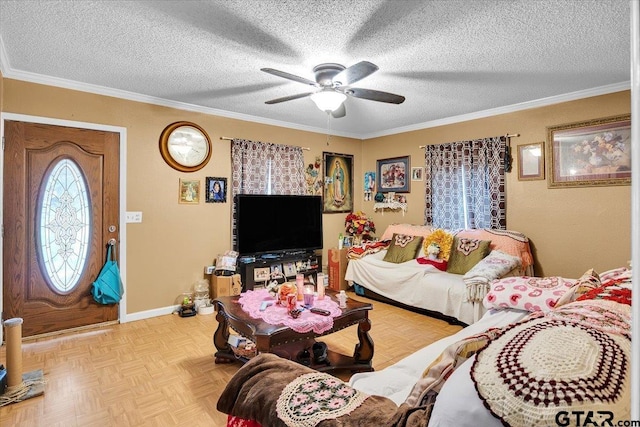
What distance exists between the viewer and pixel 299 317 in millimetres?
2416

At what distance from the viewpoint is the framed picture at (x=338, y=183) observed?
5.56 meters

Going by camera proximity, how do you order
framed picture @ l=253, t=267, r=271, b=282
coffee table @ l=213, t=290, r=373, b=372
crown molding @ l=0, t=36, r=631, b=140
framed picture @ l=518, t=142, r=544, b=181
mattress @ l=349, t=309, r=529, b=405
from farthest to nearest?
1. framed picture @ l=253, t=267, r=271, b=282
2. framed picture @ l=518, t=142, r=544, b=181
3. crown molding @ l=0, t=36, r=631, b=140
4. coffee table @ l=213, t=290, r=373, b=372
5. mattress @ l=349, t=309, r=529, b=405

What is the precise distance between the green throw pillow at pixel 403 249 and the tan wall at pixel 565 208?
1.18 metres

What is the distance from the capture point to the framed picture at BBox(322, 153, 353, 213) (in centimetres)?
556

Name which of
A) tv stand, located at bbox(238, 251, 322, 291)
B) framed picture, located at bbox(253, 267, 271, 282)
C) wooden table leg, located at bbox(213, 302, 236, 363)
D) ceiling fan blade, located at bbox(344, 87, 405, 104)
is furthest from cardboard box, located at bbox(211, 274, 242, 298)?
ceiling fan blade, located at bbox(344, 87, 405, 104)

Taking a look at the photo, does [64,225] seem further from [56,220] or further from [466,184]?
[466,184]

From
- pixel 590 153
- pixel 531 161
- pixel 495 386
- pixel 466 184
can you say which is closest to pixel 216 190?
pixel 466 184

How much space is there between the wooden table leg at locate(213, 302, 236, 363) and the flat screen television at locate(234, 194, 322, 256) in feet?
5.19

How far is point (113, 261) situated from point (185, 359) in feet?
4.87

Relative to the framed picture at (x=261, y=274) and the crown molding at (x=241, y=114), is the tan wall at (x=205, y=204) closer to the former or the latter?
the crown molding at (x=241, y=114)

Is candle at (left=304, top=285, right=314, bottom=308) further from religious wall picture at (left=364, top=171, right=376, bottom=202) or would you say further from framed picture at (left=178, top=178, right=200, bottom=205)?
religious wall picture at (left=364, top=171, right=376, bottom=202)

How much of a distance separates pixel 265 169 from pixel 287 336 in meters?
2.98

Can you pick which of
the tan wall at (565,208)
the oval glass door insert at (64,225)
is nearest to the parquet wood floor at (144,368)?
the oval glass door insert at (64,225)

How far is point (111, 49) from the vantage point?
2646 millimetres
